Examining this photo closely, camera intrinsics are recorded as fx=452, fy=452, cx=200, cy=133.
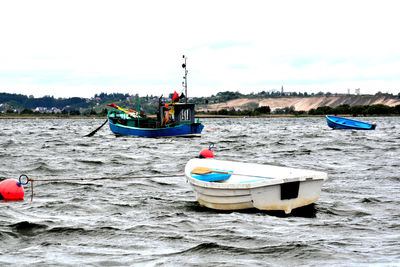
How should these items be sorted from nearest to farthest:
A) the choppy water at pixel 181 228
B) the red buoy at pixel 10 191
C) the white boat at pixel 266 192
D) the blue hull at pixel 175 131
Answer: the choppy water at pixel 181 228
the white boat at pixel 266 192
the red buoy at pixel 10 191
the blue hull at pixel 175 131

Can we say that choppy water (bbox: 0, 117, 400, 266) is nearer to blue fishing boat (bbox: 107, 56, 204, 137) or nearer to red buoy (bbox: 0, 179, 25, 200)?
red buoy (bbox: 0, 179, 25, 200)

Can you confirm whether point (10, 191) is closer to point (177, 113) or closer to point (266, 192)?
point (266, 192)

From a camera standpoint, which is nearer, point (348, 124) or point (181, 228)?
point (181, 228)

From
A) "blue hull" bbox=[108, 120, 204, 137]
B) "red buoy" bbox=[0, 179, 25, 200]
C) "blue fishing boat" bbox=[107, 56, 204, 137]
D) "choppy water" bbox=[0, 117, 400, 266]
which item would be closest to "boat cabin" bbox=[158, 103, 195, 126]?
"blue fishing boat" bbox=[107, 56, 204, 137]

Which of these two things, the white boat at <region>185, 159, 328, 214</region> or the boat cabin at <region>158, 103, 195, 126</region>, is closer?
the white boat at <region>185, 159, 328, 214</region>

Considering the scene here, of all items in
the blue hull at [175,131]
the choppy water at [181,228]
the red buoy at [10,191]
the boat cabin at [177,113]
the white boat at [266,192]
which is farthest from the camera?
the boat cabin at [177,113]

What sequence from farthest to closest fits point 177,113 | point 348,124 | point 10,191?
point 348,124, point 177,113, point 10,191

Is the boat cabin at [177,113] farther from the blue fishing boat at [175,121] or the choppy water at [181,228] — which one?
the choppy water at [181,228]

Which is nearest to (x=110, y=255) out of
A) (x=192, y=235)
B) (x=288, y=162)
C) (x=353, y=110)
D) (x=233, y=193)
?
(x=192, y=235)

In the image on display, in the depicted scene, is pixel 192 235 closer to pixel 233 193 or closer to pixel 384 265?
pixel 233 193

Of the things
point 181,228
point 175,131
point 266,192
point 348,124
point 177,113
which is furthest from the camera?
point 348,124

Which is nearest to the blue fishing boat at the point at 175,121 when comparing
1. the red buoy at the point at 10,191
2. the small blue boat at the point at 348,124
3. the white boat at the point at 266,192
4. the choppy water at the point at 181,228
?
the choppy water at the point at 181,228

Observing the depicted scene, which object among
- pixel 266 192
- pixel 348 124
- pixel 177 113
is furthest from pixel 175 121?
pixel 266 192

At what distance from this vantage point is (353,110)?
190m
